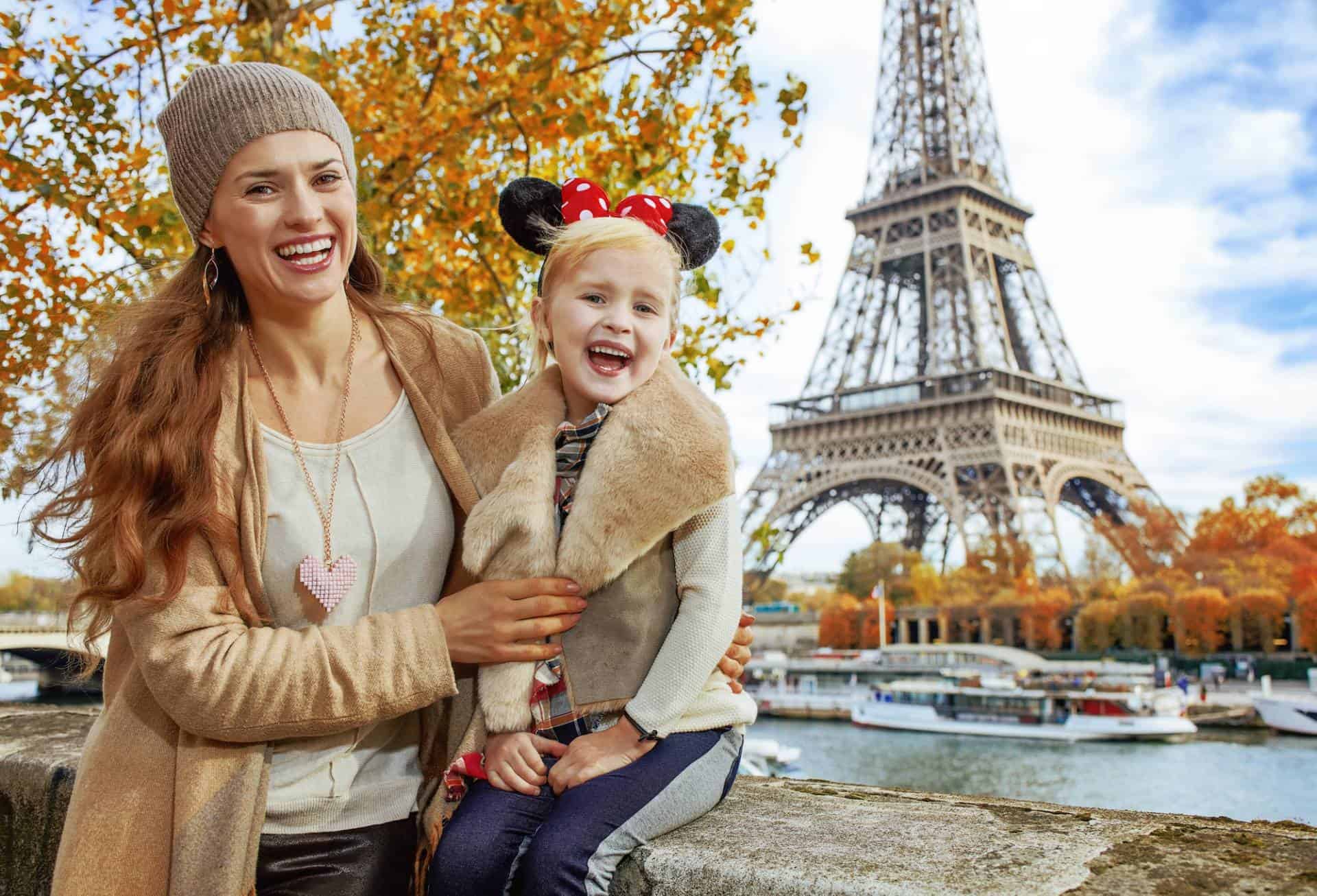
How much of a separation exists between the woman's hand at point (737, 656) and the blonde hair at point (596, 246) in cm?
66

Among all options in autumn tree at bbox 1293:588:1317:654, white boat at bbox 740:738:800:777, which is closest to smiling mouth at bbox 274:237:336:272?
white boat at bbox 740:738:800:777

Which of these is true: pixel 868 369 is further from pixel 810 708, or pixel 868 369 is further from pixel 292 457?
pixel 292 457

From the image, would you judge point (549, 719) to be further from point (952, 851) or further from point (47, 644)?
point (47, 644)

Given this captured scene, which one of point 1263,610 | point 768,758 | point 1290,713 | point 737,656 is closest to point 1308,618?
point 1263,610

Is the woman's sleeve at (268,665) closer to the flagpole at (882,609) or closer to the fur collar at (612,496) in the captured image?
the fur collar at (612,496)

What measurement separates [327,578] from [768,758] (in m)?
18.9

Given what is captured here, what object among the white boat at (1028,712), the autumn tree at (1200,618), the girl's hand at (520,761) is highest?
the autumn tree at (1200,618)

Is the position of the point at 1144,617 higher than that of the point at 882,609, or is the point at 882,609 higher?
the point at 882,609

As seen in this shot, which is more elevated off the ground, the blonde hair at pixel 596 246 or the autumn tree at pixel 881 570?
the autumn tree at pixel 881 570

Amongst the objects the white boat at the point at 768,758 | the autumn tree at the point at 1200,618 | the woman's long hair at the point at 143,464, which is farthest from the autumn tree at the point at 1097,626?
the woman's long hair at the point at 143,464

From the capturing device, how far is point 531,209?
2.41m

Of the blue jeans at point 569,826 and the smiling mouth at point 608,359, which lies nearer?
the blue jeans at point 569,826

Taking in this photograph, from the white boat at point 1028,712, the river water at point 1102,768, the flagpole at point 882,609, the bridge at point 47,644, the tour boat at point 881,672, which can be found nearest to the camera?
the bridge at point 47,644

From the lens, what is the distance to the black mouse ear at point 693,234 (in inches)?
92.8
